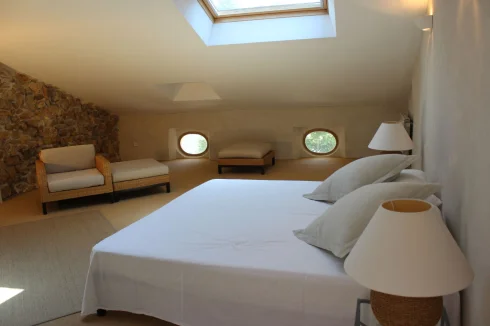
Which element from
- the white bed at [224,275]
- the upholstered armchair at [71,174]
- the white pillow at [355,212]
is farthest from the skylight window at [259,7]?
the white pillow at [355,212]

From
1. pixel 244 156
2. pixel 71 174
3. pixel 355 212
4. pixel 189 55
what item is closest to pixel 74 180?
pixel 71 174

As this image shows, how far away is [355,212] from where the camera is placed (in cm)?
177

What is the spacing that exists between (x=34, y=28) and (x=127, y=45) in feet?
3.01

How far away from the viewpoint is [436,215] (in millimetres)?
1022

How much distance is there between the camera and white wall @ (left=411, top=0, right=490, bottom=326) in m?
1.16

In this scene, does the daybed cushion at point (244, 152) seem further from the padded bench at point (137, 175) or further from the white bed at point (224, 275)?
the white bed at point (224, 275)

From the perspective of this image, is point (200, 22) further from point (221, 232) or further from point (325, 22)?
point (221, 232)

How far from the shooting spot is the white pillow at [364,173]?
245 centimetres

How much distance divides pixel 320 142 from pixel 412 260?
6.43 metres

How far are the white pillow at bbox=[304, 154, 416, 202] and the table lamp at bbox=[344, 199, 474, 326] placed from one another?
1411 mm

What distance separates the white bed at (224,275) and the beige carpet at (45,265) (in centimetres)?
53

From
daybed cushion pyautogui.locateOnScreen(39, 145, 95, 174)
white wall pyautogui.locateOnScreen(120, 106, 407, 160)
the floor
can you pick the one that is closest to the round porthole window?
white wall pyautogui.locateOnScreen(120, 106, 407, 160)

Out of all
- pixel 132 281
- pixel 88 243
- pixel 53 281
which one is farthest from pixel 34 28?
pixel 132 281

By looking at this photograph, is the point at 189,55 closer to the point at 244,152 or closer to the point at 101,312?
the point at 244,152
